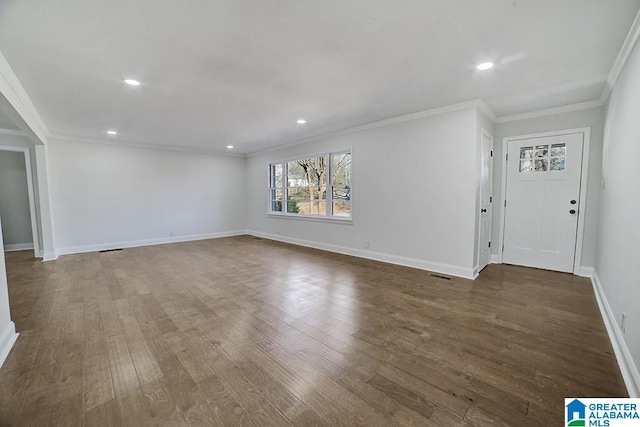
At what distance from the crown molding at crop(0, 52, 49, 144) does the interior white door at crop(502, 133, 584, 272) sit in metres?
6.45

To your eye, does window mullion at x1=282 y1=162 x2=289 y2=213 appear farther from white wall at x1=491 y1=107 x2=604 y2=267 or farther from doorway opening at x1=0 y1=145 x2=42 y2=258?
doorway opening at x1=0 y1=145 x2=42 y2=258

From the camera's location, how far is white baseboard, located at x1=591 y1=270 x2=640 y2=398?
62.1 inches

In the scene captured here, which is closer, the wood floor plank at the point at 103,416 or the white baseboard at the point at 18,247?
the wood floor plank at the point at 103,416

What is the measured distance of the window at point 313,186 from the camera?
220 inches

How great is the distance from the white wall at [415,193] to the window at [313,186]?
0.27 metres

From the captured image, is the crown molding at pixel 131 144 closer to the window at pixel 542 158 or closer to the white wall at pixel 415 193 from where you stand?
the white wall at pixel 415 193

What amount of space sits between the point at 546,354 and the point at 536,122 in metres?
3.69

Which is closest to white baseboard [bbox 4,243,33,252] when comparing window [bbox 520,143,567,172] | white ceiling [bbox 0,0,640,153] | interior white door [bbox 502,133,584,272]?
white ceiling [bbox 0,0,640,153]

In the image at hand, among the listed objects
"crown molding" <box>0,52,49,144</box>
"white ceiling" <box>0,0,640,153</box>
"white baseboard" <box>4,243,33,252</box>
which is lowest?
"white baseboard" <box>4,243,33,252</box>

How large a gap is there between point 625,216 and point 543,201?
2314 mm

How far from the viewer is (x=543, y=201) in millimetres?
4156

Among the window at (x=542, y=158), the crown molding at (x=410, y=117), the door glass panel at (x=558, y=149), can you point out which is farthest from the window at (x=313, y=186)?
the door glass panel at (x=558, y=149)

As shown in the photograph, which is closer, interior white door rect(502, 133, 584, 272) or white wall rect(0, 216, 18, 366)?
white wall rect(0, 216, 18, 366)

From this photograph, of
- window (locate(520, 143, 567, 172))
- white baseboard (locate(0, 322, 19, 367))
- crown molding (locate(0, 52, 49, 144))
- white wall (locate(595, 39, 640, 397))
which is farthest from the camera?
window (locate(520, 143, 567, 172))
